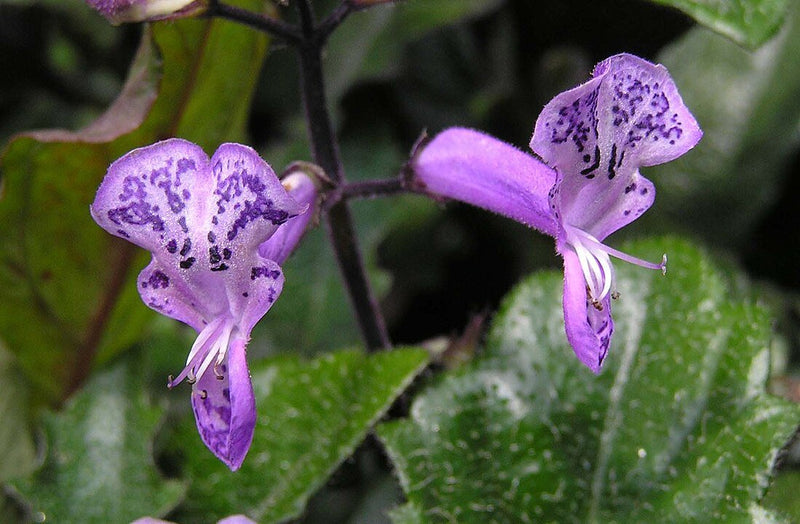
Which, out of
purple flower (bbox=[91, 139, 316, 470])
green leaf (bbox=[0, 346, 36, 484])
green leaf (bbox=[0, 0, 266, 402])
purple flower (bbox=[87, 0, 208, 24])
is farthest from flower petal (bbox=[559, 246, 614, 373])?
green leaf (bbox=[0, 346, 36, 484])

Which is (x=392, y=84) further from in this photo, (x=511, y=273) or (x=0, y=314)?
(x=0, y=314)

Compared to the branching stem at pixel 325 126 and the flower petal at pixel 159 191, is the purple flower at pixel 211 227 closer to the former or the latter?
the flower petal at pixel 159 191

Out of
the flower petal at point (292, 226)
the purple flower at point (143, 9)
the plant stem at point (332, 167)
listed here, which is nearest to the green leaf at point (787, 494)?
the plant stem at point (332, 167)

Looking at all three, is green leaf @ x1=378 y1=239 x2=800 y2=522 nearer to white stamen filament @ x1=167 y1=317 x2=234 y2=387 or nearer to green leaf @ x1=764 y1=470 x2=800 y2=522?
green leaf @ x1=764 y1=470 x2=800 y2=522

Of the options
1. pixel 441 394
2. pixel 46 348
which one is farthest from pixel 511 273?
pixel 46 348

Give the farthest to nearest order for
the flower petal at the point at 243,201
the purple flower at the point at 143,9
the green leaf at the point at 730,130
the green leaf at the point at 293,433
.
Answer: the green leaf at the point at 730,130 < the green leaf at the point at 293,433 < the purple flower at the point at 143,9 < the flower petal at the point at 243,201
